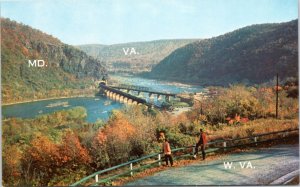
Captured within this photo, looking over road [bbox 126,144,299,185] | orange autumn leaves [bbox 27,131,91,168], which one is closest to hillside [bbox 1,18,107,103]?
orange autumn leaves [bbox 27,131,91,168]

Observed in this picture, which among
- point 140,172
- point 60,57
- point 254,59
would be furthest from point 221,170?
point 60,57

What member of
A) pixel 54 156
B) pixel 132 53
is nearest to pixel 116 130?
pixel 54 156

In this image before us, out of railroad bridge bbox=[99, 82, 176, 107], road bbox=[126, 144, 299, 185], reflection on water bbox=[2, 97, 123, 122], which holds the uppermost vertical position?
railroad bridge bbox=[99, 82, 176, 107]

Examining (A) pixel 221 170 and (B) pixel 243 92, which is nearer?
(A) pixel 221 170

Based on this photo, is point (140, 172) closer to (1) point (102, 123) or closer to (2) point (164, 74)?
(1) point (102, 123)

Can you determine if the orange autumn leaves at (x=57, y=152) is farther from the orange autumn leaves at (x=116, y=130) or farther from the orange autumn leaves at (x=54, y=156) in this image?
the orange autumn leaves at (x=116, y=130)

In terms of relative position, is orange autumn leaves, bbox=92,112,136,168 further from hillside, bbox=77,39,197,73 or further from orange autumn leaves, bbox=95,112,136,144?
hillside, bbox=77,39,197,73
